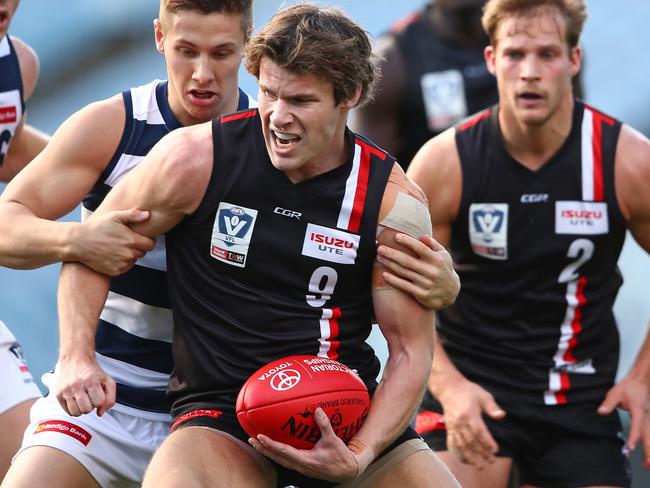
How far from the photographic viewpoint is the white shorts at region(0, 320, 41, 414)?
534 cm

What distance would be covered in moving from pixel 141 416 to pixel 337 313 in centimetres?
101

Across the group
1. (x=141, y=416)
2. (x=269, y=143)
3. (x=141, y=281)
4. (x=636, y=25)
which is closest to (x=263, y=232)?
(x=269, y=143)

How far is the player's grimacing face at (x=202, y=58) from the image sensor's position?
4.70 m

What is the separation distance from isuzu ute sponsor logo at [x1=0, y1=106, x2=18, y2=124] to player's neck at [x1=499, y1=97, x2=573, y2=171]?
2221 millimetres

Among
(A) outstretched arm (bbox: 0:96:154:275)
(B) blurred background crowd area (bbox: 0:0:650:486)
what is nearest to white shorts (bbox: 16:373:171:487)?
(A) outstretched arm (bbox: 0:96:154:275)

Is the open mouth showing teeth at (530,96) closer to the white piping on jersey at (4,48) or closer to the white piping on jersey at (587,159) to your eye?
the white piping on jersey at (587,159)

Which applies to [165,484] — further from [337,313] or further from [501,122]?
[501,122]

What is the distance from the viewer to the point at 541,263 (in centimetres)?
561

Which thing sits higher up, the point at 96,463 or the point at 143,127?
the point at 143,127

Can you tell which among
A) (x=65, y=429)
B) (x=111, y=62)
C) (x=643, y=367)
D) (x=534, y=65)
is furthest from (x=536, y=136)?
(x=111, y=62)

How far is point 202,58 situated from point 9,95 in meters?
1.54

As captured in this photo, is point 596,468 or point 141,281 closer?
point 141,281

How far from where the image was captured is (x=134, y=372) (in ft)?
16.0

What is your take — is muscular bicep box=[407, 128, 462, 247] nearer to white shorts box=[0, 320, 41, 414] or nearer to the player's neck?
the player's neck
